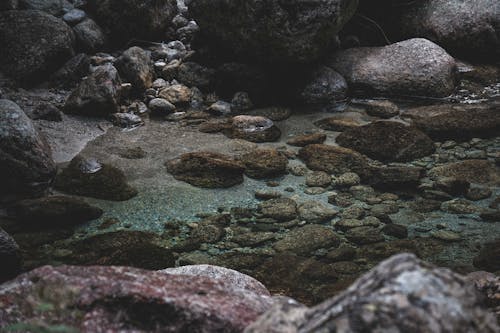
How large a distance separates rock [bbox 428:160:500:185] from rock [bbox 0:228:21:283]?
4584mm

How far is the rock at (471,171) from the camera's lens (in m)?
5.85

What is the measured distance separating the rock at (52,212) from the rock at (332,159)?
274 centimetres

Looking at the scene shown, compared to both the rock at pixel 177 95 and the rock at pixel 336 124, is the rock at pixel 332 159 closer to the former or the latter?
the rock at pixel 336 124

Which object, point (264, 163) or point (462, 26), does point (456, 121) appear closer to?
point (264, 163)

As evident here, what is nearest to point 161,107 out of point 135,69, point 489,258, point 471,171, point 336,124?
point 135,69

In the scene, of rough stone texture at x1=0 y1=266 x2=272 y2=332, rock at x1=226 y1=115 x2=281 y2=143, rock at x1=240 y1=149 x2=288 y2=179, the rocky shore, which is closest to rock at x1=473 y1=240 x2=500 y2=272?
the rocky shore

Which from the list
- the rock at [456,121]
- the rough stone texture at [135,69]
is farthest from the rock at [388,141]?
the rough stone texture at [135,69]

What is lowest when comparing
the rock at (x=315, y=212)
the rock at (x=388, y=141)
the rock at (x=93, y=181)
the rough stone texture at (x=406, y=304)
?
the rock at (x=93, y=181)

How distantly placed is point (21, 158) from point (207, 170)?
2189 mm

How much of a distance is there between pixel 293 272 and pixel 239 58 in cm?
572

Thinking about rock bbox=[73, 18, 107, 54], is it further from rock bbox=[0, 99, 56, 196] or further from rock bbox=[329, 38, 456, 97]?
rock bbox=[329, 38, 456, 97]

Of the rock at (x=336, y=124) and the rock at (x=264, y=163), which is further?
the rock at (x=336, y=124)

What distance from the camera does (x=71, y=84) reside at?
886cm

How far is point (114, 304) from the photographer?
2.04 m
